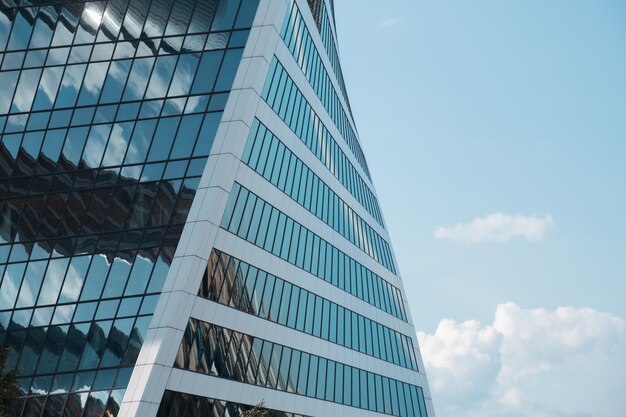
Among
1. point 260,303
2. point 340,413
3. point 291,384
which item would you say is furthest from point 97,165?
point 340,413

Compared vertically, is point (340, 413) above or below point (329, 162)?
below

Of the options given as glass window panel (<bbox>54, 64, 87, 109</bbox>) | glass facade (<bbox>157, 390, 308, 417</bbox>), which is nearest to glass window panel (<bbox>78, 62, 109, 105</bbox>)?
glass window panel (<bbox>54, 64, 87, 109</bbox>)

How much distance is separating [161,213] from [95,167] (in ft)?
17.0

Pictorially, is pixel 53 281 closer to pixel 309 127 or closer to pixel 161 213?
pixel 161 213

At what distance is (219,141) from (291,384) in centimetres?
1535

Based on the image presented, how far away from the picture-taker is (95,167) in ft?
132

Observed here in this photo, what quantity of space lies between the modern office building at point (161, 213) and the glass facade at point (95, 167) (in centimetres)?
8

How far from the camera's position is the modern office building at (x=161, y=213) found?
36.0m

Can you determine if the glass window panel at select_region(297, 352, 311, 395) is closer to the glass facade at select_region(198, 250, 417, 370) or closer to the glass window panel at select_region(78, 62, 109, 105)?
the glass facade at select_region(198, 250, 417, 370)

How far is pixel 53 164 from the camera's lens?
4109cm

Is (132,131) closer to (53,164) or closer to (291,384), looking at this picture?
(53,164)

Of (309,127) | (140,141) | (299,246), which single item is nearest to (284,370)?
(299,246)

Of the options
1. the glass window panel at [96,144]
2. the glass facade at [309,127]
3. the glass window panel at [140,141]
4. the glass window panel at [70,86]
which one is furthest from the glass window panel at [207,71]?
the glass window panel at [70,86]

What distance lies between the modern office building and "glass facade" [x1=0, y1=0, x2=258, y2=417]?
0.08 m
